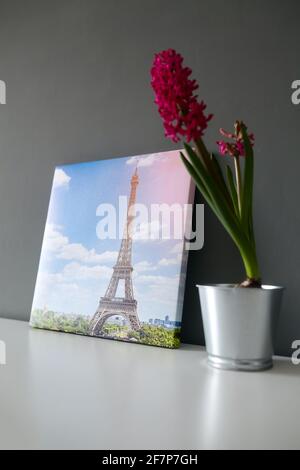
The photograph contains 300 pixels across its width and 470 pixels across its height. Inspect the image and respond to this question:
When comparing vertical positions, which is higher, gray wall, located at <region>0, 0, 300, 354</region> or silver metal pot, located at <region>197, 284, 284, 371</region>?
gray wall, located at <region>0, 0, 300, 354</region>

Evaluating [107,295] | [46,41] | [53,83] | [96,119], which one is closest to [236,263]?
[107,295]

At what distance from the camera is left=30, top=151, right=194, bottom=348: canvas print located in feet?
2.78

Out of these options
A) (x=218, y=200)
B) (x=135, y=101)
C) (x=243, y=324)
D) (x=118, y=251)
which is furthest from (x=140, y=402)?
(x=135, y=101)

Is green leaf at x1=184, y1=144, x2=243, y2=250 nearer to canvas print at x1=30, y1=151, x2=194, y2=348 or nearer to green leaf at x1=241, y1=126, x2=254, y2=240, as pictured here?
green leaf at x1=241, y1=126, x2=254, y2=240

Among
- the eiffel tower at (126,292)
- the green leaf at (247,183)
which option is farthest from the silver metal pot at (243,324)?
the eiffel tower at (126,292)

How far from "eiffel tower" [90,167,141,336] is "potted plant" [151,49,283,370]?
8.8 inches

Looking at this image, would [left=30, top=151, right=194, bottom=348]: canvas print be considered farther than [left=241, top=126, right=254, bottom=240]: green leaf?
Yes

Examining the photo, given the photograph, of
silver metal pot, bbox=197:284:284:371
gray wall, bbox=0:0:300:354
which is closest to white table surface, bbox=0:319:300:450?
silver metal pot, bbox=197:284:284:371

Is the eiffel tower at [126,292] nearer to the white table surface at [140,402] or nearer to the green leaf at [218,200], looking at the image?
the white table surface at [140,402]

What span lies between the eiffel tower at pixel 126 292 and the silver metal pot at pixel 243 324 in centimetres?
24

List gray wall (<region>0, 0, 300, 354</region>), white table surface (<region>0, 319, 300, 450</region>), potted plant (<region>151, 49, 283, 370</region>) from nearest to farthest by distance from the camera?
white table surface (<region>0, 319, 300, 450</region>), potted plant (<region>151, 49, 283, 370</region>), gray wall (<region>0, 0, 300, 354</region>)

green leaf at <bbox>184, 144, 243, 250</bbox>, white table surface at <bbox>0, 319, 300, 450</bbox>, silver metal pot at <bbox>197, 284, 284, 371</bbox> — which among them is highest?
green leaf at <bbox>184, 144, 243, 250</bbox>

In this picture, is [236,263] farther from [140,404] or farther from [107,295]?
[140,404]

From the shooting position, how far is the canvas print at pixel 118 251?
0.85 m
